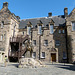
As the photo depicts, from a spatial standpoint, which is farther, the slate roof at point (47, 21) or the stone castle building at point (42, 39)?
the slate roof at point (47, 21)

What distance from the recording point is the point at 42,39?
24031 millimetres

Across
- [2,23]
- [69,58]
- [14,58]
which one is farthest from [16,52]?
[69,58]

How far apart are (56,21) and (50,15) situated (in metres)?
3.47

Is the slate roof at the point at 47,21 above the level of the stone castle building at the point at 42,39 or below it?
above

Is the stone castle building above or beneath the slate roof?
beneath

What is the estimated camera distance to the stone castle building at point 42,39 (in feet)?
70.5

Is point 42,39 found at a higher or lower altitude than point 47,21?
lower

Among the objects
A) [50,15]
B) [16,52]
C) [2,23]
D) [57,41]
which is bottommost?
[16,52]

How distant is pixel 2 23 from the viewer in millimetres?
23859

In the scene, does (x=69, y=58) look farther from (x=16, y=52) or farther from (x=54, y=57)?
(x=16, y=52)

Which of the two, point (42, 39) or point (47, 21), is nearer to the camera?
→ point (42, 39)

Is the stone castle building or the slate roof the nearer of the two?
the stone castle building

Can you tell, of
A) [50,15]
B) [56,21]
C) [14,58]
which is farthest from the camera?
[50,15]

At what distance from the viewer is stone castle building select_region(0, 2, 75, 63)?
70.5 feet
